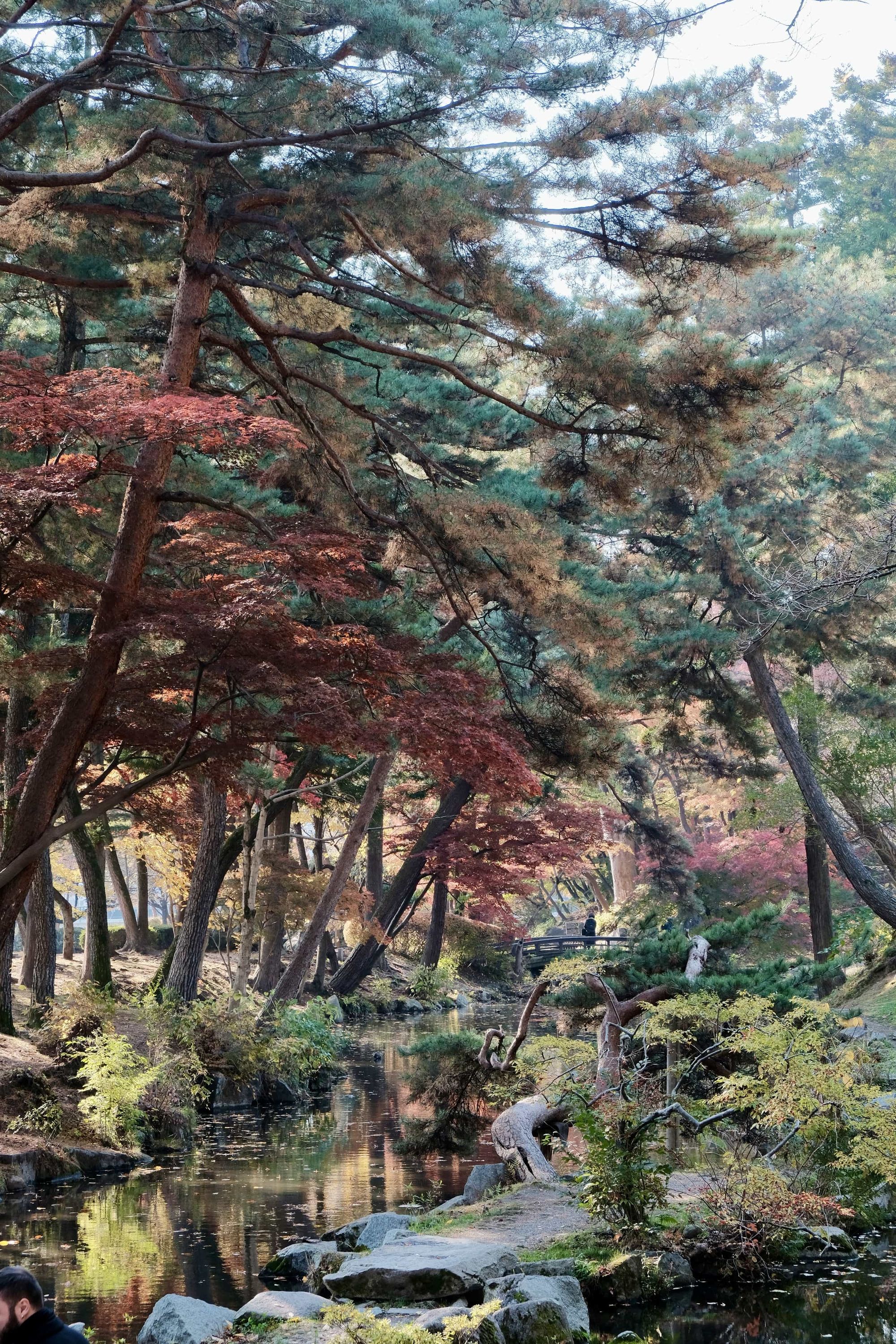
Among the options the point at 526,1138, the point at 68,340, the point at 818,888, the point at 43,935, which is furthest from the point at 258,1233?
the point at 818,888

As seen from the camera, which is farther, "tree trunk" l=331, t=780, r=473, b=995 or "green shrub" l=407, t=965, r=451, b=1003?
"green shrub" l=407, t=965, r=451, b=1003

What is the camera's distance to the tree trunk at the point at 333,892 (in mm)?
16438

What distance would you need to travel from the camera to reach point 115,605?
30.3ft

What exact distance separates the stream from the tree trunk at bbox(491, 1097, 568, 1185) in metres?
0.53

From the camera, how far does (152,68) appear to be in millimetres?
9398

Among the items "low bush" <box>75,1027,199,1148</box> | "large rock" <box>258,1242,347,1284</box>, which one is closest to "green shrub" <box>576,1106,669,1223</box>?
"large rock" <box>258,1242,347,1284</box>

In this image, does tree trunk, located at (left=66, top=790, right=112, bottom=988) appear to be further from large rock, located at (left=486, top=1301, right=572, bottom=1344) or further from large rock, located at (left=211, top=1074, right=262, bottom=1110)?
large rock, located at (left=486, top=1301, right=572, bottom=1344)

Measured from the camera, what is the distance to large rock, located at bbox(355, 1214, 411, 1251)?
7.30 m

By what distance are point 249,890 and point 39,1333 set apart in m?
10.8

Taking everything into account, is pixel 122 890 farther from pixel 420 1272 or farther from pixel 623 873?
pixel 420 1272

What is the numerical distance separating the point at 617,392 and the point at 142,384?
133 inches

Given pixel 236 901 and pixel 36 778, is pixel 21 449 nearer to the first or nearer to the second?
pixel 36 778

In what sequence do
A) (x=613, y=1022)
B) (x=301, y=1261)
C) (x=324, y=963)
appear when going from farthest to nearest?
(x=324, y=963) → (x=613, y=1022) → (x=301, y=1261)

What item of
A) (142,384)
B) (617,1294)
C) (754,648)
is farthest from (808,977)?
(142,384)
